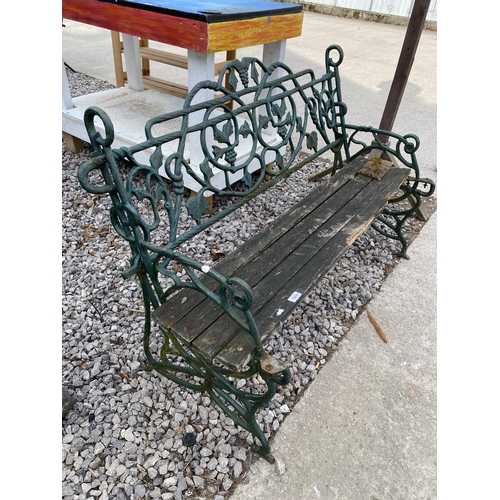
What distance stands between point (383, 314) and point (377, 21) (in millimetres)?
11661

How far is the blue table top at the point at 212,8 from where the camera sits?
7.82 ft

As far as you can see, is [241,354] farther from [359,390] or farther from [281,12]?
[281,12]

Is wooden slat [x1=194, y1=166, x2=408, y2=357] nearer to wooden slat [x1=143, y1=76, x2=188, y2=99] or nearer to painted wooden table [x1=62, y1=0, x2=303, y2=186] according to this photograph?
painted wooden table [x1=62, y1=0, x2=303, y2=186]

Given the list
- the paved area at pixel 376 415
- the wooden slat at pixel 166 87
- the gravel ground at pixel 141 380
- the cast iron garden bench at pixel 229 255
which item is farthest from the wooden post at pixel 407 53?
the wooden slat at pixel 166 87

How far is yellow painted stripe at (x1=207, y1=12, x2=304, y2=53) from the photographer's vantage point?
2.42m

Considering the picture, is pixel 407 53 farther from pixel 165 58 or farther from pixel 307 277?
pixel 165 58

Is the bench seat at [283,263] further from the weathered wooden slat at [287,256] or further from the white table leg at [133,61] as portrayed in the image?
the white table leg at [133,61]

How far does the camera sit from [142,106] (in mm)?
4004

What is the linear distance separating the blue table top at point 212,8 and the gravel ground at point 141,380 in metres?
1.45

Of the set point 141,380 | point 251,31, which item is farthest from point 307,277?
point 251,31

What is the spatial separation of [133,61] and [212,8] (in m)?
1.92

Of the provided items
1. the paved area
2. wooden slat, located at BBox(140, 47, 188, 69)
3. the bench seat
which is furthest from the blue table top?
the paved area

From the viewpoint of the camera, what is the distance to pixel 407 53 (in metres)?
3.16

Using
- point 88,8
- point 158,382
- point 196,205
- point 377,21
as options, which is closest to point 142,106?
point 88,8
